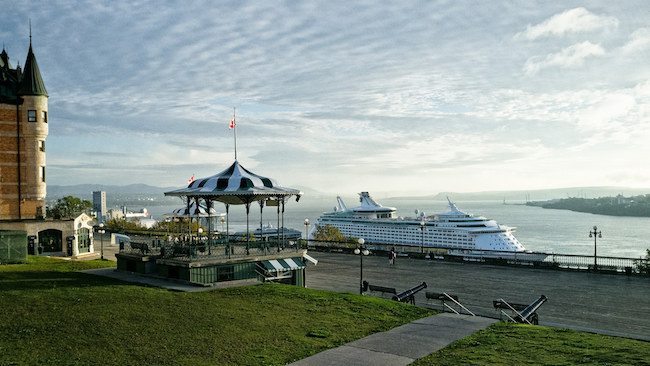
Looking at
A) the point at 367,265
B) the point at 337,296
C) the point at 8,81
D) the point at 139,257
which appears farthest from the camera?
the point at 8,81

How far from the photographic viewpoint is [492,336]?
1493 cm

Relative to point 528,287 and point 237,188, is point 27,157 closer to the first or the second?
point 237,188

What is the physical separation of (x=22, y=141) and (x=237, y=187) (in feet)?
83.9

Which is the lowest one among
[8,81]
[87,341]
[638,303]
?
[638,303]

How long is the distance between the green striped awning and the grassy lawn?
2350mm

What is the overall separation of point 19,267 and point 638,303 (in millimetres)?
31006

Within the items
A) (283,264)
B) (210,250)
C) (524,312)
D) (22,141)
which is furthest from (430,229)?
(524,312)

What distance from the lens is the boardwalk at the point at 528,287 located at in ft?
64.0

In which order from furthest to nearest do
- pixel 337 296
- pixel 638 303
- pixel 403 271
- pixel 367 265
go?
pixel 367 265, pixel 403 271, pixel 638 303, pixel 337 296

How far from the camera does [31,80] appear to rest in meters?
40.0

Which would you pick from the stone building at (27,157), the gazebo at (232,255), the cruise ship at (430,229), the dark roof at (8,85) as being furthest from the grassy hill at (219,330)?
the cruise ship at (430,229)

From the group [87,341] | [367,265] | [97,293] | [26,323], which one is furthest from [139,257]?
[367,265]

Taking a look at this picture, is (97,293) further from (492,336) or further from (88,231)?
(88,231)

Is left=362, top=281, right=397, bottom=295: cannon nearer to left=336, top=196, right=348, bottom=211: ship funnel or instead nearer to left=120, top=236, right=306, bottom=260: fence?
left=120, top=236, right=306, bottom=260: fence
